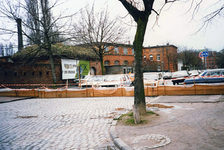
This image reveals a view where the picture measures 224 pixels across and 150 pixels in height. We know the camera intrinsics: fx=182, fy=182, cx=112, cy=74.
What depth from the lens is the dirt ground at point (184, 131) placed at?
13.2 feet

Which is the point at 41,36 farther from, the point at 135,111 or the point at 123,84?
the point at 135,111

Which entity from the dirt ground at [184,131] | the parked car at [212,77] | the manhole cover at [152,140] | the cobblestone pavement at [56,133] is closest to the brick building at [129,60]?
the parked car at [212,77]

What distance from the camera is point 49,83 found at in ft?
81.9

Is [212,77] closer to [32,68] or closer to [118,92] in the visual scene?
[118,92]

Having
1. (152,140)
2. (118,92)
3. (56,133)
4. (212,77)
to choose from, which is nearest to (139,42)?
(152,140)

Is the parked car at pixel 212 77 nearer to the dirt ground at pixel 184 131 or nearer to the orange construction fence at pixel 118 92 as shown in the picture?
the orange construction fence at pixel 118 92

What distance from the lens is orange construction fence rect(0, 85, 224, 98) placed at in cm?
1184

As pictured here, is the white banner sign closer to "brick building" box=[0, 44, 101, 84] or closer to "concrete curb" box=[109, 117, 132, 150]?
"brick building" box=[0, 44, 101, 84]

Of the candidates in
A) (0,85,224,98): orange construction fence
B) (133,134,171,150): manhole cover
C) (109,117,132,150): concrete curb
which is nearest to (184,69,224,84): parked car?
(0,85,224,98): orange construction fence

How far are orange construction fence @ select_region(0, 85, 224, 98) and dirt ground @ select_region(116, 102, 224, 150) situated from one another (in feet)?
18.9

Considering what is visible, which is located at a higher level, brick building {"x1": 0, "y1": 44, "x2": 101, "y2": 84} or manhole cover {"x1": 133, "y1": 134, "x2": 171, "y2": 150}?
brick building {"x1": 0, "y1": 44, "x2": 101, "y2": 84}

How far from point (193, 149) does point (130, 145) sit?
136 cm

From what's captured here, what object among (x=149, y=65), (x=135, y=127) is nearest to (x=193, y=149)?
(x=135, y=127)

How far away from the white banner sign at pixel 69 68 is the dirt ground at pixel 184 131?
824 inches
